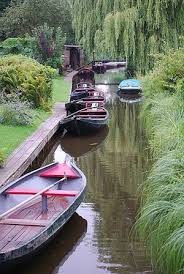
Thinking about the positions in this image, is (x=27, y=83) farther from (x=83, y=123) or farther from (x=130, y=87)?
(x=130, y=87)

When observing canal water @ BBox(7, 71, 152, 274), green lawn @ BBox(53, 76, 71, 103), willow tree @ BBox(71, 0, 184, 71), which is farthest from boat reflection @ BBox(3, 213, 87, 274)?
green lawn @ BBox(53, 76, 71, 103)

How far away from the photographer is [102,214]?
358 inches

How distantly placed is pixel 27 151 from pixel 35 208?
4440 millimetres

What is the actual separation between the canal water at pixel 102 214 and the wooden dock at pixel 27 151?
517 mm

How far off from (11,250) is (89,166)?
6832 mm

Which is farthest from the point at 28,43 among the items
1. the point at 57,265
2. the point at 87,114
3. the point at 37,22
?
the point at 57,265

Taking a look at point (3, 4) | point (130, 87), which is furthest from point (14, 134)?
point (3, 4)

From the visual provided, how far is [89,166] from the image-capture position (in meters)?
12.9

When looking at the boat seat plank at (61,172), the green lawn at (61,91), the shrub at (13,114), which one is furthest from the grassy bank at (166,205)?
the green lawn at (61,91)

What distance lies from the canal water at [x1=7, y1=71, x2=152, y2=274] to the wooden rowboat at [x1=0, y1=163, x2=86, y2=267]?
41 cm

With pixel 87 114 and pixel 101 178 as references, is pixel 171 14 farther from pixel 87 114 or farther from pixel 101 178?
pixel 101 178

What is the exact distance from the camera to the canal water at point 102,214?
23.1 ft

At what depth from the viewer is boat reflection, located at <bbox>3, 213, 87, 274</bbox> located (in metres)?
6.92

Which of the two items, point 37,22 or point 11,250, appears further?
point 37,22
